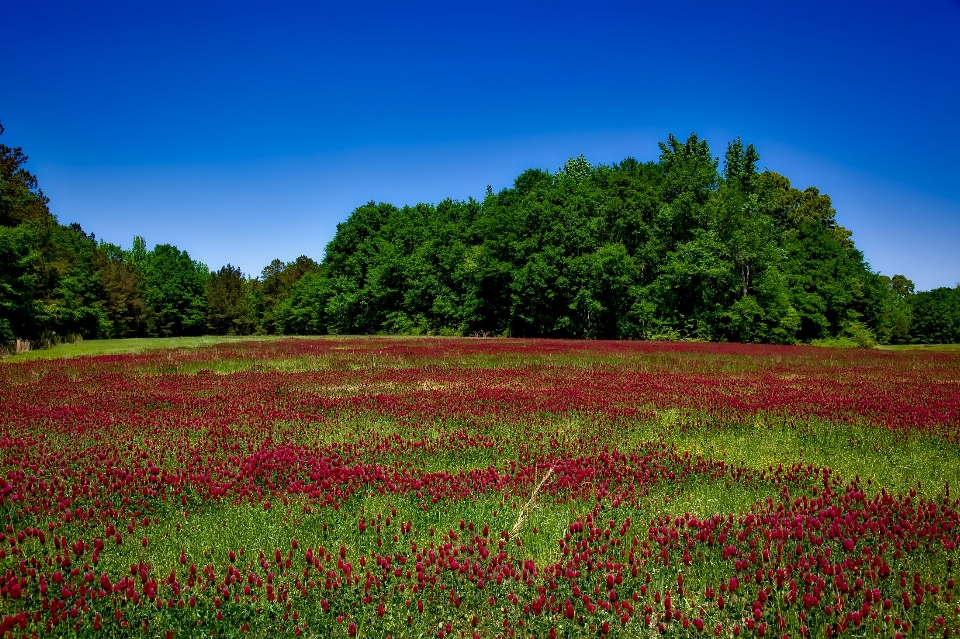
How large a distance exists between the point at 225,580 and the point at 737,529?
202 inches

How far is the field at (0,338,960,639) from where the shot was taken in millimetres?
4152

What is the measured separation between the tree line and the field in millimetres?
35008

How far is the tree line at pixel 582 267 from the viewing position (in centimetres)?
4675

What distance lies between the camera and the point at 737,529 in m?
5.66

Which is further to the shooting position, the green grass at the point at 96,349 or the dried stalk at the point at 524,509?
the green grass at the point at 96,349

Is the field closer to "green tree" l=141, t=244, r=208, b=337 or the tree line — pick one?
the tree line

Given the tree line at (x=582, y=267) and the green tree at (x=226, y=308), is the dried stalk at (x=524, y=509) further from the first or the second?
the green tree at (x=226, y=308)

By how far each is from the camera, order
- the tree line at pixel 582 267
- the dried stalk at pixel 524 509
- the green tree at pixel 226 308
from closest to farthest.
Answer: the dried stalk at pixel 524 509
the tree line at pixel 582 267
the green tree at pixel 226 308

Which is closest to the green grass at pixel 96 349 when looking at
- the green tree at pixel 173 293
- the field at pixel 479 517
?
the field at pixel 479 517

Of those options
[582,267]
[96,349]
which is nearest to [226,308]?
[96,349]

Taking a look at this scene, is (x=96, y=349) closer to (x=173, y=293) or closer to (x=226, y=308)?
(x=173, y=293)

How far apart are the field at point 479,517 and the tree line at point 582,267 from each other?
1378 inches

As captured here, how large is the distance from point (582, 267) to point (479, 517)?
44.6 metres

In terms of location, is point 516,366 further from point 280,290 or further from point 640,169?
point 280,290
